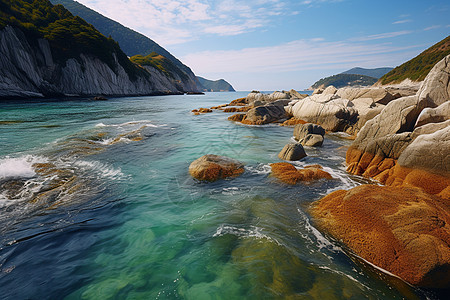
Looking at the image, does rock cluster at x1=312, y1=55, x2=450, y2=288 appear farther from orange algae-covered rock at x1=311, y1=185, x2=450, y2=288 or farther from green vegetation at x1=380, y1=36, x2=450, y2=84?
green vegetation at x1=380, y1=36, x2=450, y2=84

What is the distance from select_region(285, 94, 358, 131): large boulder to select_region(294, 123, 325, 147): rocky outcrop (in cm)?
447

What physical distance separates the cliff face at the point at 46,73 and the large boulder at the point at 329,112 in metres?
52.2

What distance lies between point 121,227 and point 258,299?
13.3ft

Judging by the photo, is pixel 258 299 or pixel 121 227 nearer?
pixel 258 299

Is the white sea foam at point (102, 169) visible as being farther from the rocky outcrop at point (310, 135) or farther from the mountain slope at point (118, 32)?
the mountain slope at point (118, 32)

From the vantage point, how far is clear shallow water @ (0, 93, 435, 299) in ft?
12.8

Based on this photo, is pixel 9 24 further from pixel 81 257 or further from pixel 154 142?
pixel 81 257

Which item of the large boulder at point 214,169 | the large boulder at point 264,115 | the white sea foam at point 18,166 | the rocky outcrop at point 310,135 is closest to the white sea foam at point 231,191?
the large boulder at point 214,169

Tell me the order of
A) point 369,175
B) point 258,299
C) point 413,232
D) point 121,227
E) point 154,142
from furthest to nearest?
point 154,142
point 369,175
point 121,227
point 413,232
point 258,299

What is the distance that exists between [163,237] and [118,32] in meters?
219

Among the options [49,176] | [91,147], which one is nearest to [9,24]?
[91,147]

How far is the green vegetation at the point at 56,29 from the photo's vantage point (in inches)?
1769

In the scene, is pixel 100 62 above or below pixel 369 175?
above

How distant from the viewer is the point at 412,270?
153 inches
